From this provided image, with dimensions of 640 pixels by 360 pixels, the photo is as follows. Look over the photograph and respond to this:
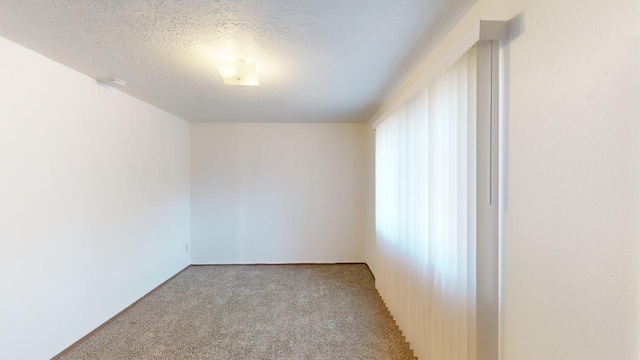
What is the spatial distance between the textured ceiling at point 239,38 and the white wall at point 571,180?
572mm

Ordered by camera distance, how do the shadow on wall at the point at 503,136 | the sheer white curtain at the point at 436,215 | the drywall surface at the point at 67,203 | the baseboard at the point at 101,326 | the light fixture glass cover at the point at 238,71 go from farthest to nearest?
1. the baseboard at the point at 101,326
2. the light fixture glass cover at the point at 238,71
3. the drywall surface at the point at 67,203
4. the sheer white curtain at the point at 436,215
5. the shadow on wall at the point at 503,136

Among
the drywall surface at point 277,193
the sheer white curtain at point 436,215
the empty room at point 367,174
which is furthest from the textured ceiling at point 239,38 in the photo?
the drywall surface at point 277,193

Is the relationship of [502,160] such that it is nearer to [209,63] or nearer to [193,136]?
[209,63]

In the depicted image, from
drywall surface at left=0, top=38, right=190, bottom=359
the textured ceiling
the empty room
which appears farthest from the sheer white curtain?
drywall surface at left=0, top=38, right=190, bottom=359

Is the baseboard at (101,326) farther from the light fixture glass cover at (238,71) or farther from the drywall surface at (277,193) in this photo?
the light fixture glass cover at (238,71)

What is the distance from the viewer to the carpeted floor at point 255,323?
212cm

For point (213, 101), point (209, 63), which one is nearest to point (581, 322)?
point (209, 63)

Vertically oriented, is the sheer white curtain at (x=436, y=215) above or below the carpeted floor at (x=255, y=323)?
above

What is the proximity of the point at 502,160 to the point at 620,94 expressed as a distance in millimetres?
438

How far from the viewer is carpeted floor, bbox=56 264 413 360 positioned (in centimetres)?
212

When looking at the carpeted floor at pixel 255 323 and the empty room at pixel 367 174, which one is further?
the carpeted floor at pixel 255 323

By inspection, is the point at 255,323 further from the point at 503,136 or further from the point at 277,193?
the point at 503,136

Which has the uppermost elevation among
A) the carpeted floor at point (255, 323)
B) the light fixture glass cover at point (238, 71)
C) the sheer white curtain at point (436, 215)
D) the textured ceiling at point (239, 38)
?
the textured ceiling at point (239, 38)

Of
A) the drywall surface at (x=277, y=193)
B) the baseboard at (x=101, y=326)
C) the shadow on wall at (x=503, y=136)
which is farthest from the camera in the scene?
the drywall surface at (x=277, y=193)
